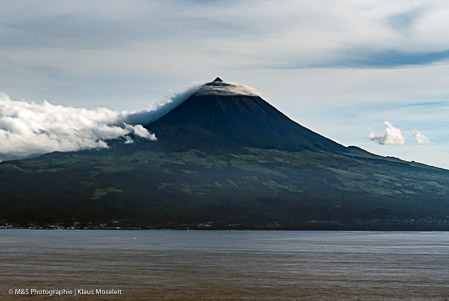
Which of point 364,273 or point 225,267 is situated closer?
point 364,273

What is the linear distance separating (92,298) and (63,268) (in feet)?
118

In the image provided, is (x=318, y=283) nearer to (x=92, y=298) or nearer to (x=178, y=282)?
(x=178, y=282)

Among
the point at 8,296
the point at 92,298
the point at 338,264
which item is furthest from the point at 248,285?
the point at 338,264

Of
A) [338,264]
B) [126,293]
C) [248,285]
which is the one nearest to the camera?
[126,293]

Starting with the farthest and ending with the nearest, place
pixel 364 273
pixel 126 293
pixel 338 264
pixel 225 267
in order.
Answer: pixel 338 264 < pixel 225 267 < pixel 364 273 < pixel 126 293

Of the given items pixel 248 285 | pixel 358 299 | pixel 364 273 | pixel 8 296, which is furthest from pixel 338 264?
pixel 8 296

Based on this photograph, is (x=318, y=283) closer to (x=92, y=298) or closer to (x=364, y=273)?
(x=364, y=273)

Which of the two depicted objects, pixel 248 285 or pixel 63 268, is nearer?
pixel 248 285

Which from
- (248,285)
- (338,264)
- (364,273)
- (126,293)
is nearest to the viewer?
(126,293)

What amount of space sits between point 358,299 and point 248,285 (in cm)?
1622

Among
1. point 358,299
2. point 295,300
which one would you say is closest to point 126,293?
point 295,300

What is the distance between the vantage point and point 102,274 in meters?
88.8

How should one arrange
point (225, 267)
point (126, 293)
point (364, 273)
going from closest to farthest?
point (126, 293) → point (364, 273) → point (225, 267)

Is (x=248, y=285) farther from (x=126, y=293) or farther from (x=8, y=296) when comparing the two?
(x=8, y=296)
